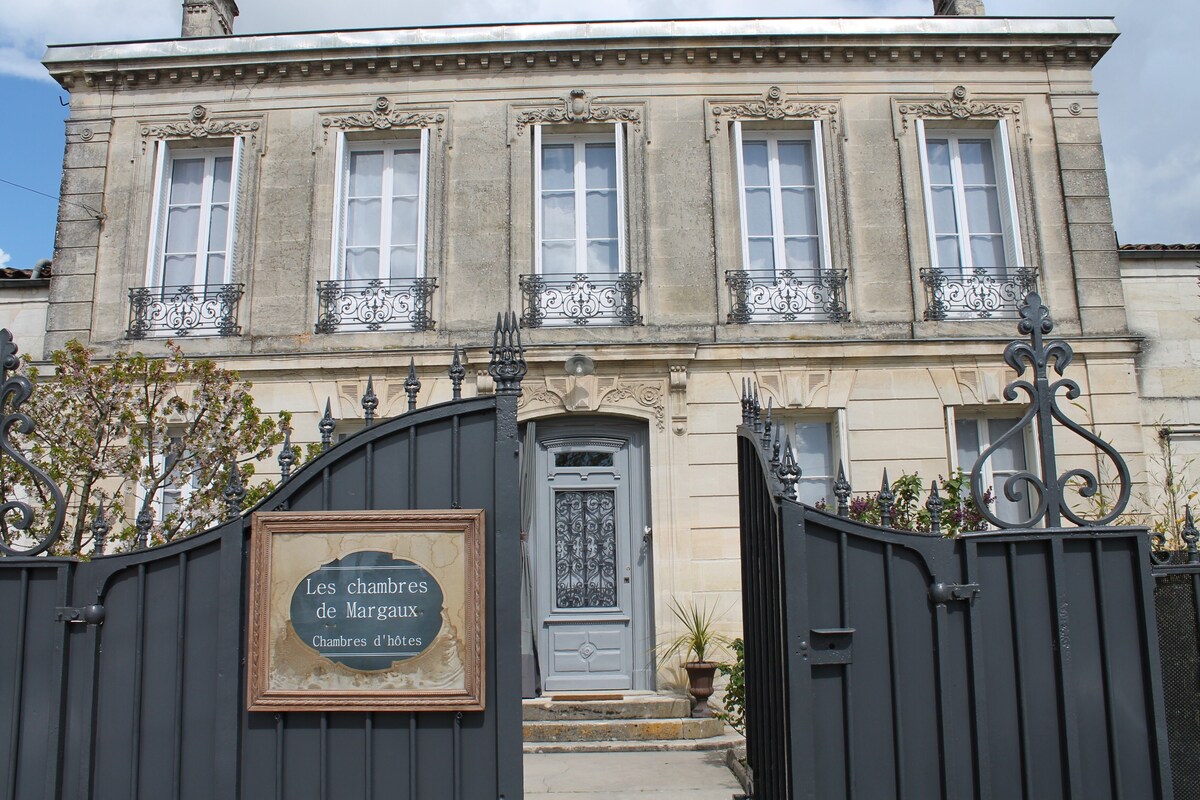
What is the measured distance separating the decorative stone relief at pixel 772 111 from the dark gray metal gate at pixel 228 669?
261 inches

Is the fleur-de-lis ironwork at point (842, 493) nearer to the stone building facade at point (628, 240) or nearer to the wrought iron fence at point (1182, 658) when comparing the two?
the wrought iron fence at point (1182, 658)

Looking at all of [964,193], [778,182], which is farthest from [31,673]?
[964,193]

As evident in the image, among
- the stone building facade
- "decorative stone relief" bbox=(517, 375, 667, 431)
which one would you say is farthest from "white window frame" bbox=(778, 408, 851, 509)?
"decorative stone relief" bbox=(517, 375, 667, 431)

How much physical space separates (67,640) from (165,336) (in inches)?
248

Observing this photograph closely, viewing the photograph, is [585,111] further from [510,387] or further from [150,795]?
[150,795]

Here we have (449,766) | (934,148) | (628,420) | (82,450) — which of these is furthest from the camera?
(934,148)

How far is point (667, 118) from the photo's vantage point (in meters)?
9.71

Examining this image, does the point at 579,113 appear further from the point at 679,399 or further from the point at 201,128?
the point at 201,128

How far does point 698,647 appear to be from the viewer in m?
8.02

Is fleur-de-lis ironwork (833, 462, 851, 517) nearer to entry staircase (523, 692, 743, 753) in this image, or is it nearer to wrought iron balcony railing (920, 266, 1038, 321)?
entry staircase (523, 692, 743, 753)

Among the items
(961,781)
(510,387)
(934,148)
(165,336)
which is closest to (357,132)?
(165,336)

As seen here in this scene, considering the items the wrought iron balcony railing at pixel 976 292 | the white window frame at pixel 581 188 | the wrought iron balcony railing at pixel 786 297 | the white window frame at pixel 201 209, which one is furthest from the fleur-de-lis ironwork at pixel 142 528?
the wrought iron balcony railing at pixel 976 292

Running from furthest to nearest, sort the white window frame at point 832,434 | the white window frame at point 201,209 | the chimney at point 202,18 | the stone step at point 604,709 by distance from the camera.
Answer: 1. the chimney at point 202,18
2. the white window frame at point 201,209
3. the white window frame at point 832,434
4. the stone step at point 604,709

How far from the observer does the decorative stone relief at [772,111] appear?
382 inches
